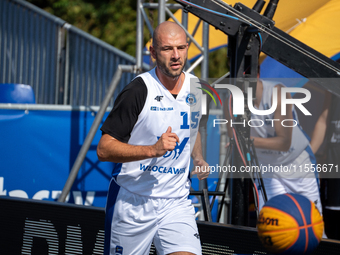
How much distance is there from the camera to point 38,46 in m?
8.28

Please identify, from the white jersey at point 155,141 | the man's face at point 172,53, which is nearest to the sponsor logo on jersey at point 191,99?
the white jersey at point 155,141

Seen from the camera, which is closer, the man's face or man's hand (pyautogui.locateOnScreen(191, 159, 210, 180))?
the man's face

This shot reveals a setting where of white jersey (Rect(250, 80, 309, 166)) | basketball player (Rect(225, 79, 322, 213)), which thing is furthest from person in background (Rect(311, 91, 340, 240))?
white jersey (Rect(250, 80, 309, 166))

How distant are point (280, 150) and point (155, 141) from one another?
1795 millimetres

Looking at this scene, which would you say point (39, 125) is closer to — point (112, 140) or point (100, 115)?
point (100, 115)

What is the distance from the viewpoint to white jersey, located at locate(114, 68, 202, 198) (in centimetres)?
283

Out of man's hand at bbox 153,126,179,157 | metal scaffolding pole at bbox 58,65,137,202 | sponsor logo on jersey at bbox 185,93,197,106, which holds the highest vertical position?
sponsor logo on jersey at bbox 185,93,197,106

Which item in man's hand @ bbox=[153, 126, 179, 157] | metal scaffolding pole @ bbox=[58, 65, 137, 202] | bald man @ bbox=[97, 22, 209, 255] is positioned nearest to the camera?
man's hand @ bbox=[153, 126, 179, 157]

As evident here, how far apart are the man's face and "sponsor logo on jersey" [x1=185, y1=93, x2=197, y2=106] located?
0.73ft

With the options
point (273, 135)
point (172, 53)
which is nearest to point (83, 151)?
point (273, 135)

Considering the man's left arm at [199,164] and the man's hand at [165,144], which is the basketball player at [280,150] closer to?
the man's left arm at [199,164]

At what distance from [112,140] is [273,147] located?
2.04m

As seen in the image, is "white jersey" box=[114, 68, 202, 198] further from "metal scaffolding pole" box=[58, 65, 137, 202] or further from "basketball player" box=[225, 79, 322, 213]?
"metal scaffolding pole" box=[58, 65, 137, 202]

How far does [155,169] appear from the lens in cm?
289
